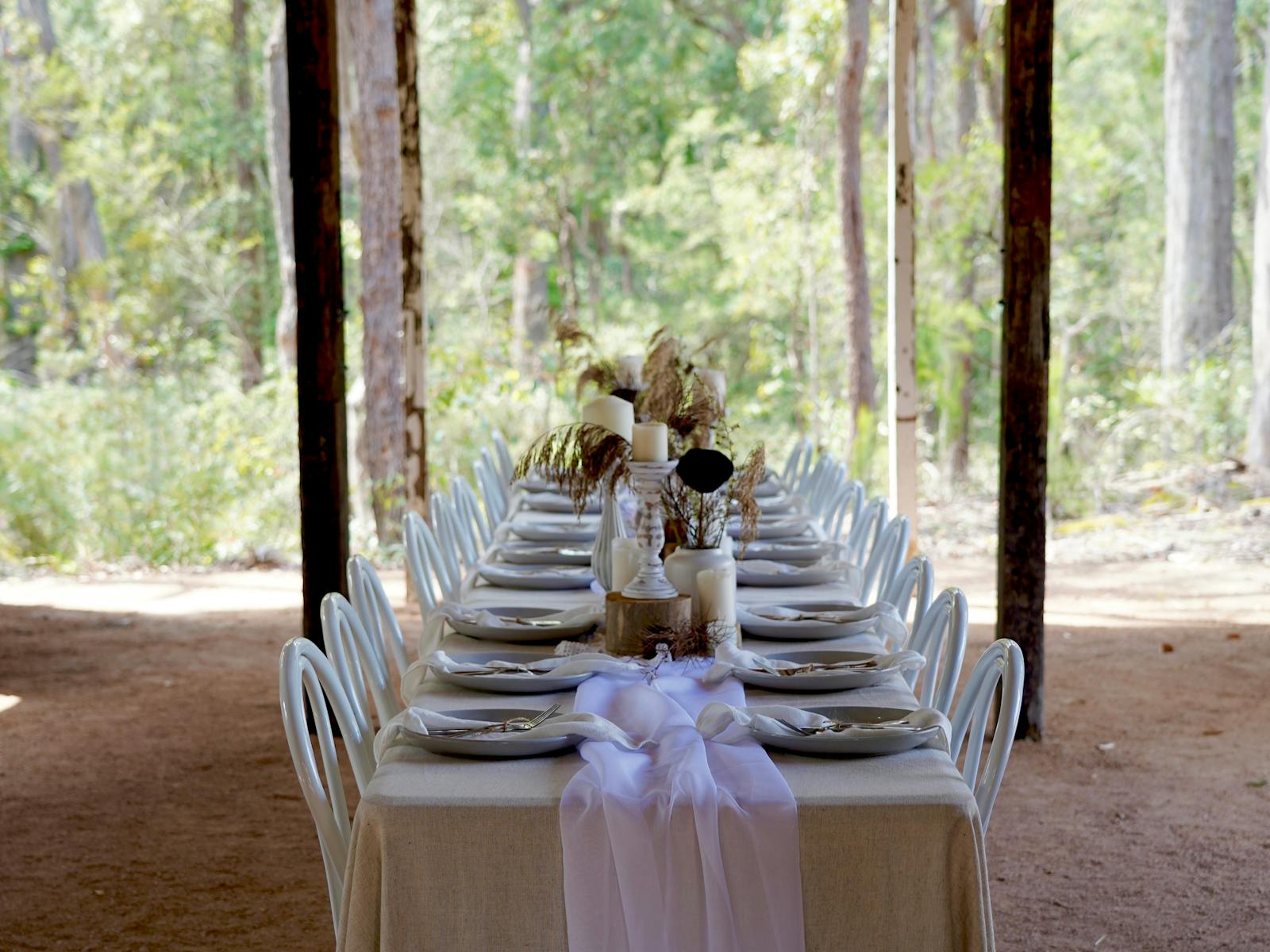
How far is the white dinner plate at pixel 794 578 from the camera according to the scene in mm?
3234

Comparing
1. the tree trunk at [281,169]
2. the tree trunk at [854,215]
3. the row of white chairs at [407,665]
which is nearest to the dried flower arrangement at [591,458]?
the row of white chairs at [407,665]

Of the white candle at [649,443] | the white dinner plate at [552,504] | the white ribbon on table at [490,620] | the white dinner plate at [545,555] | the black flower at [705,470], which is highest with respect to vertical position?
the white candle at [649,443]

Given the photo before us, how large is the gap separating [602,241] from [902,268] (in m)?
10.2

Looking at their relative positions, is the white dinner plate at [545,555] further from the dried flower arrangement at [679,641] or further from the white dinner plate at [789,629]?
the dried flower arrangement at [679,641]

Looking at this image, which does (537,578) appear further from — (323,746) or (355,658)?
(323,746)

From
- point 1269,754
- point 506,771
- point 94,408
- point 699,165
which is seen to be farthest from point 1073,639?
point 699,165

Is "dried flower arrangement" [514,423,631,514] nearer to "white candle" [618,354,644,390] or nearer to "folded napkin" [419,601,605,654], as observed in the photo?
"folded napkin" [419,601,605,654]

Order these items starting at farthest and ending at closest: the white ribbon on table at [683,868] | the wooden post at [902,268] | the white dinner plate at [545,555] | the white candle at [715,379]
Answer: the wooden post at [902,268] → the white candle at [715,379] → the white dinner plate at [545,555] → the white ribbon on table at [683,868]

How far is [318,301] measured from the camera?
4.28m

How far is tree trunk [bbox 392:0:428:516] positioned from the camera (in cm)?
567

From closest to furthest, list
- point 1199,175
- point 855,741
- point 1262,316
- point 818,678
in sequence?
point 855,741, point 818,678, point 1262,316, point 1199,175

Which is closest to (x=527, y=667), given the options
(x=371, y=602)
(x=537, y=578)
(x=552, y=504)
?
(x=371, y=602)

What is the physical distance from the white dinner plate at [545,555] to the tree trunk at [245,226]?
469 inches

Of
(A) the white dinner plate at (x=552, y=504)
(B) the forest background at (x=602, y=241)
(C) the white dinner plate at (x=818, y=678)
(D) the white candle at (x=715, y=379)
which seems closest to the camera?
(C) the white dinner plate at (x=818, y=678)
